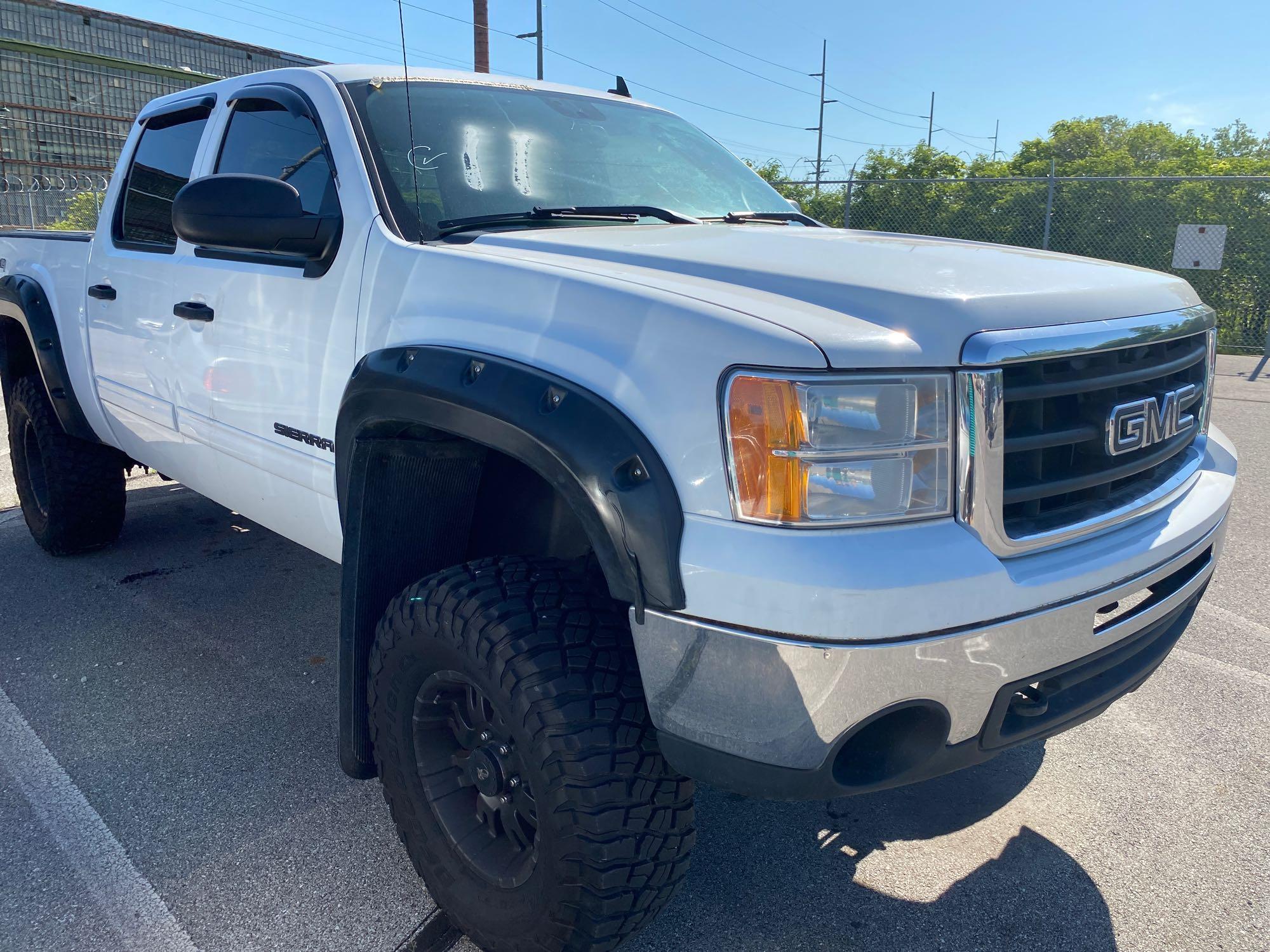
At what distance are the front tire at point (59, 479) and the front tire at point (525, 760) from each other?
2.93 meters

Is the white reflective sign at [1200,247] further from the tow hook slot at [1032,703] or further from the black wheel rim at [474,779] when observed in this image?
the black wheel rim at [474,779]

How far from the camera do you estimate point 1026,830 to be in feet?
8.35

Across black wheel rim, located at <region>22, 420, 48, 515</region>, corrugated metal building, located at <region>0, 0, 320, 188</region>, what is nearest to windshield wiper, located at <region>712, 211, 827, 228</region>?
black wheel rim, located at <region>22, 420, 48, 515</region>

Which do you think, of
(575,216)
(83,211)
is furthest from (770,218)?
(83,211)

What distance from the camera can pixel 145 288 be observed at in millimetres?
3393

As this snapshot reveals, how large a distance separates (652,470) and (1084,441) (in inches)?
34.3

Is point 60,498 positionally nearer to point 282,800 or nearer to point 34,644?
point 34,644

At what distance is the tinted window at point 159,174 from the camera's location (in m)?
3.45

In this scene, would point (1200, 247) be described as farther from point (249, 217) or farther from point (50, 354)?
point (249, 217)

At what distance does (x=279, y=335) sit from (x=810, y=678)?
5.94ft

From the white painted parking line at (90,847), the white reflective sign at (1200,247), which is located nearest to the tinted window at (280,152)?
the white painted parking line at (90,847)

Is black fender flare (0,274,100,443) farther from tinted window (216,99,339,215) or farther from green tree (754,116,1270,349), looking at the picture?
green tree (754,116,1270,349)

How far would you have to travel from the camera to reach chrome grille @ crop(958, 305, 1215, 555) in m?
1.66

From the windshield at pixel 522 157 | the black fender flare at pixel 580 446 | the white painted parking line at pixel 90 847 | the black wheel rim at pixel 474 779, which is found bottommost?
the white painted parking line at pixel 90 847
